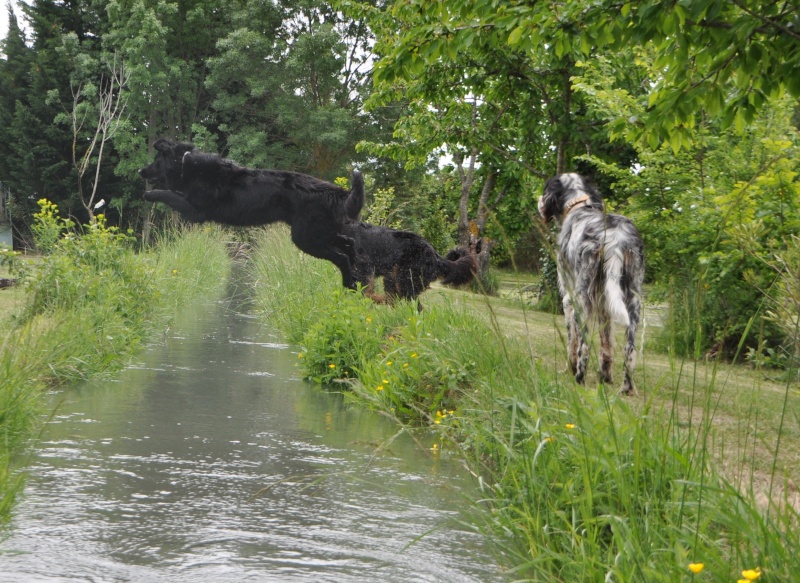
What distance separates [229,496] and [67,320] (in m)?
3.80

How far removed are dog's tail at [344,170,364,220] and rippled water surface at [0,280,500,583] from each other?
326cm

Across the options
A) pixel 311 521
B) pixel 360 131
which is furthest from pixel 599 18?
pixel 360 131

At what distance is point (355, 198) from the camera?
10.6m

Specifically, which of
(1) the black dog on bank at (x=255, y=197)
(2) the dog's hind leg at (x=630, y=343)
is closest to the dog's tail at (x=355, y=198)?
(1) the black dog on bank at (x=255, y=197)

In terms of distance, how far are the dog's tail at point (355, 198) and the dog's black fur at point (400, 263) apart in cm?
18

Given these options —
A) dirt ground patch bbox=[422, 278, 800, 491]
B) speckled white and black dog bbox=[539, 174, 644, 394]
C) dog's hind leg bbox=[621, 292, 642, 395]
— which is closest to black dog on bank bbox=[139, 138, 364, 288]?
dirt ground patch bbox=[422, 278, 800, 491]

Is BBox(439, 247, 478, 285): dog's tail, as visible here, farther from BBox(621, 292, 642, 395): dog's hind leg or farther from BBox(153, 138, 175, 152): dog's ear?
BBox(621, 292, 642, 395): dog's hind leg

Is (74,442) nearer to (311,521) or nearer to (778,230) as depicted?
(311,521)

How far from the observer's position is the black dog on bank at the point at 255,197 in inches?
404

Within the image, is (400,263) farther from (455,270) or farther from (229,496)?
(229,496)

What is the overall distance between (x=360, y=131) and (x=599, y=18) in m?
34.3

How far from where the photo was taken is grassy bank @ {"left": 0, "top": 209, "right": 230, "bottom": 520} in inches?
209

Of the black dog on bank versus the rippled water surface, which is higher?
the black dog on bank

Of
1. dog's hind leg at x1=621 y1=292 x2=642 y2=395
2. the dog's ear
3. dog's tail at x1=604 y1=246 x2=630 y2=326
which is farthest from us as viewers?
the dog's ear
